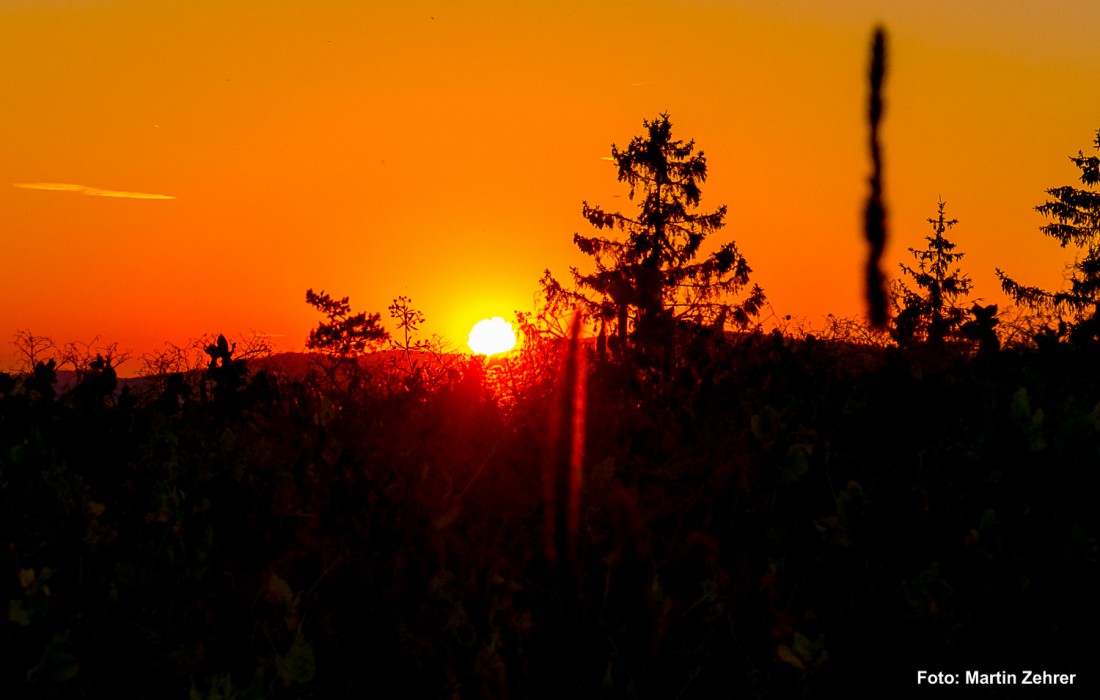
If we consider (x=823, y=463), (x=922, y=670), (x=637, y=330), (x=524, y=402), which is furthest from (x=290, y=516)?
(x=637, y=330)

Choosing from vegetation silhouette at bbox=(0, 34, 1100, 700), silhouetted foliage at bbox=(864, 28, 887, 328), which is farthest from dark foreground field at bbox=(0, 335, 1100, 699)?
silhouetted foliage at bbox=(864, 28, 887, 328)

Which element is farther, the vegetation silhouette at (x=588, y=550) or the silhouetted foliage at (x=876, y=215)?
the vegetation silhouette at (x=588, y=550)

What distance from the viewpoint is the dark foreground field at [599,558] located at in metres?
2.96

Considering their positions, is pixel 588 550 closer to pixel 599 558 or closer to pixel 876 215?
pixel 599 558

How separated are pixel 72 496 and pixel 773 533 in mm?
2710

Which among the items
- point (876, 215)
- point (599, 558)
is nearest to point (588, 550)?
point (599, 558)

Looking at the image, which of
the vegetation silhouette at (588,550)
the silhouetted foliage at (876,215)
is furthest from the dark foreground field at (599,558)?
the silhouetted foliage at (876,215)

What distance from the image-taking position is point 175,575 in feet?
10.8

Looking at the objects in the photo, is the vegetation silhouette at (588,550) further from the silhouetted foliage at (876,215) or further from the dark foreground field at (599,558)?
the silhouetted foliage at (876,215)

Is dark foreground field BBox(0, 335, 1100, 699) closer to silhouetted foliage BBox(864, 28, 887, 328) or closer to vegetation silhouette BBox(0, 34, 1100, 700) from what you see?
vegetation silhouette BBox(0, 34, 1100, 700)

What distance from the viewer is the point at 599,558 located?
3.37 meters

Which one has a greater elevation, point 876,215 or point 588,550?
point 876,215

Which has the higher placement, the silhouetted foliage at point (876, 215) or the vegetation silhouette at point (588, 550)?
the silhouetted foliage at point (876, 215)

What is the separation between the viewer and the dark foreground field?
296 centimetres
